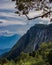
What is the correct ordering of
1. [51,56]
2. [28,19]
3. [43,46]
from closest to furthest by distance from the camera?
[28,19], [51,56], [43,46]

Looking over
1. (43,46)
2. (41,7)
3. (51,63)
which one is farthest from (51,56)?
(41,7)

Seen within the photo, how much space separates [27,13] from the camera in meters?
20.7

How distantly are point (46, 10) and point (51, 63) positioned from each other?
73.2 m

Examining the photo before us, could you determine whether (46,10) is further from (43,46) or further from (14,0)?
(43,46)

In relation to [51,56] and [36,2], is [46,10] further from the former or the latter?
[51,56]

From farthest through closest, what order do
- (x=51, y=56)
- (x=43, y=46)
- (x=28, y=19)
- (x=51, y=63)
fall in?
Result: 1. (x=43, y=46)
2. (x=51, y=56)
3. (x=51, y=63)
4. (x=28, y=19)

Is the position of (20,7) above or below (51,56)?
above

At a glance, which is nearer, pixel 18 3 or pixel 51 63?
pixel 18 3

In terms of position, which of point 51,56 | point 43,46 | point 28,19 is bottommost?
point 43,46

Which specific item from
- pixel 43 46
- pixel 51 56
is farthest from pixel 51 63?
pixel 43 46

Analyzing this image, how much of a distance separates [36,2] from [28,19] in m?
1.28

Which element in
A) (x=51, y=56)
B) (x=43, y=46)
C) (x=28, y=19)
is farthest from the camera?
(x=43, y=46)

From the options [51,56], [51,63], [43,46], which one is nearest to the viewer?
[51,63]

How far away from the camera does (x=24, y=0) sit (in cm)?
2025
